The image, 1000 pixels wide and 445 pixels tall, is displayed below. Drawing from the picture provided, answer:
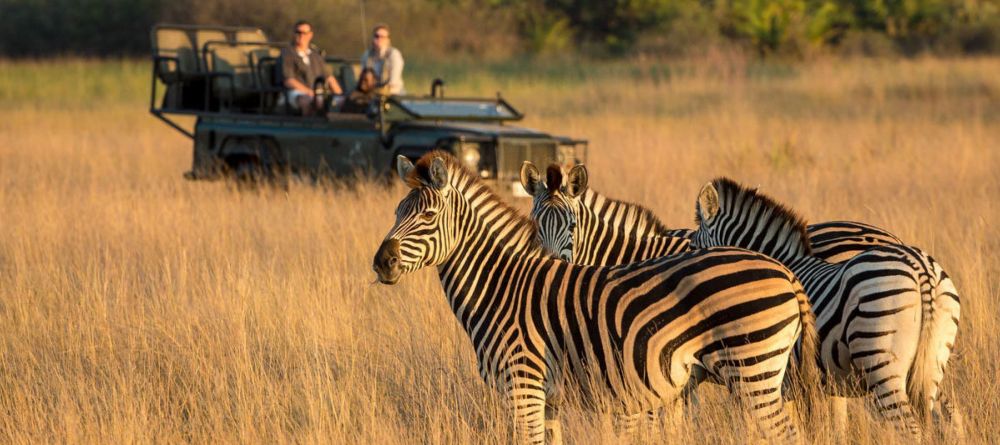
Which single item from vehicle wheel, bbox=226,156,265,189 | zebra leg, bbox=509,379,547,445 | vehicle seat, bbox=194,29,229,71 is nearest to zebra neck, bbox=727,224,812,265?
zebra leg, bbox=509,379,547,445

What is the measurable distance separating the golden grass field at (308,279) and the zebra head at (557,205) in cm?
71

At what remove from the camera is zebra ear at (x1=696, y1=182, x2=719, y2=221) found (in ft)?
19.0

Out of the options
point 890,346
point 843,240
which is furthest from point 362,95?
point 890,346

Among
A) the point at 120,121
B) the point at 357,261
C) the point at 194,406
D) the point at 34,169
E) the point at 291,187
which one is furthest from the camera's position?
the point at 120,121

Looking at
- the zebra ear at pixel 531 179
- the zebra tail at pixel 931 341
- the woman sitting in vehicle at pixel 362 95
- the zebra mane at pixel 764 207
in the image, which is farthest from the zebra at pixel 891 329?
the woman sitting in vehicle at pixel 362 95

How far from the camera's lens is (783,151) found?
1661cm

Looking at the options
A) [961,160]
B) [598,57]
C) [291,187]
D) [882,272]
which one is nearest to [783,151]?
[961,160]

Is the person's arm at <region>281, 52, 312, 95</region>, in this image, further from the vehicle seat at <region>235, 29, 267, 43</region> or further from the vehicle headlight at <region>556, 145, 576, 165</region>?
the vehicle headlight at <region>556, 145, 576, 165</region>

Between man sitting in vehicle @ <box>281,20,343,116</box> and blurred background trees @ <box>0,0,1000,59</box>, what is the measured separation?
26.9 metres

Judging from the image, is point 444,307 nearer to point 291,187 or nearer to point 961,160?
point 291,187

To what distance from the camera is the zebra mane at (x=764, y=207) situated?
5.52 m

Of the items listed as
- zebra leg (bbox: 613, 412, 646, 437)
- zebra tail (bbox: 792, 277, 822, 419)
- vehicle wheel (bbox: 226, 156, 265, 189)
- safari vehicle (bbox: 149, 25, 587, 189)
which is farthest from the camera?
vehicle wheel (bbox: 226, 156, 265, 189)

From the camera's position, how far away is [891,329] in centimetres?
484

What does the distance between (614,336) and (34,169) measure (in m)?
13.2
